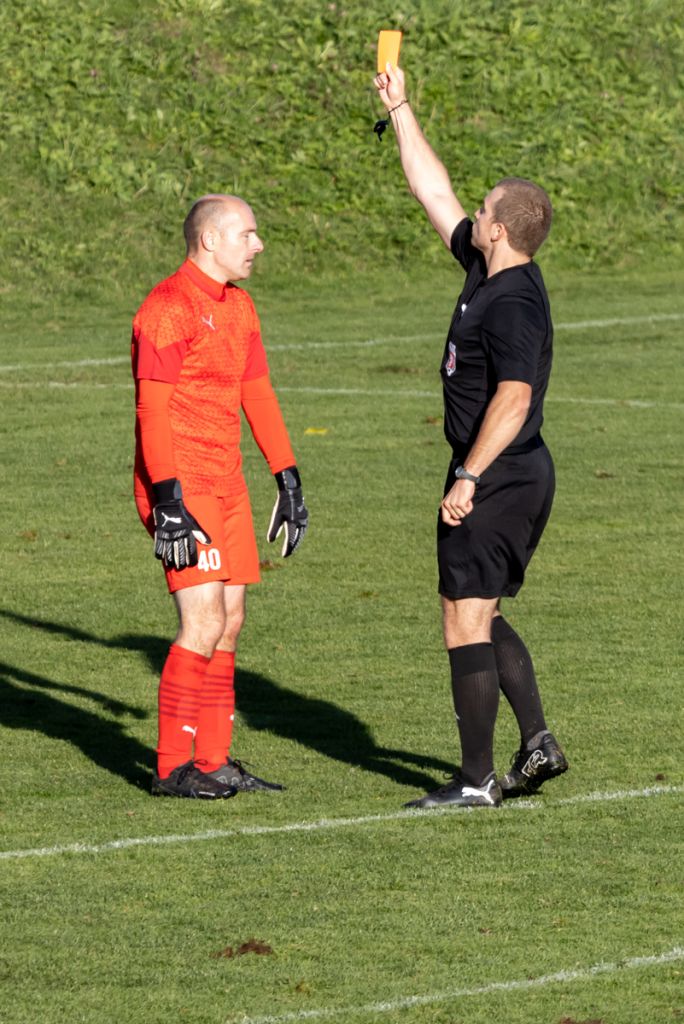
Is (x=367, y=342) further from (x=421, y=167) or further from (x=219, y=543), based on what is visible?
(x=219, y=543)

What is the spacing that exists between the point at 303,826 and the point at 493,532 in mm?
1263

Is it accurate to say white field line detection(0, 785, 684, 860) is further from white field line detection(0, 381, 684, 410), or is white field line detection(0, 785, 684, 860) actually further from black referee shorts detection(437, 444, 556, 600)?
white field line detection(0, 381, 684, 410)

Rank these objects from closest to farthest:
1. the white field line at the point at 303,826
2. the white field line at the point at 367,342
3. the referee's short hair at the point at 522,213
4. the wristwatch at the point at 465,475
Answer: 1. the white field line at the point at 303,826
2. the wristwatch at the point at 465,475
3. the referee's short hair at the point at 522,213
4. the white field line at the point at 367,342

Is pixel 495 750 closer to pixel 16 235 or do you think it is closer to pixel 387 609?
pixel 387 609

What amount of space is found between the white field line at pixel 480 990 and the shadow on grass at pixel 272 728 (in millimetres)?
2128

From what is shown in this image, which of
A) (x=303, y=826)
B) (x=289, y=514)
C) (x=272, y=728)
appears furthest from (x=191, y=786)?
(x=272, y=728)

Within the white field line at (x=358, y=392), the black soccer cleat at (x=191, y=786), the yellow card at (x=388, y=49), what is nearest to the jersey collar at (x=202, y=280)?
the yellow card at (x=388, y=49)

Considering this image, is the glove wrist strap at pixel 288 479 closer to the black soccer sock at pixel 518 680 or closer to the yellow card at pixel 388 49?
the black soccer sock at pixel 518 680

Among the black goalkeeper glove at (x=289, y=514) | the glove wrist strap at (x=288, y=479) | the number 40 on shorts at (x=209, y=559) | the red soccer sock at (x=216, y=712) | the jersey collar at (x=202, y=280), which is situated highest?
the jersey collar at (x=202, y=280)

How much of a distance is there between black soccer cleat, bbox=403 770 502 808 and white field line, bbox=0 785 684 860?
33 mm

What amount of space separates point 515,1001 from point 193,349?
9.88 feet

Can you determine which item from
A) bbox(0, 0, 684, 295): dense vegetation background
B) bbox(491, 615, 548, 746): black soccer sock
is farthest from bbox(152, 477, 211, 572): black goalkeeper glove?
bbox(0, 0, 684, 295): dense vegetation background

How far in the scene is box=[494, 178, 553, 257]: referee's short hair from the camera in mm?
7594

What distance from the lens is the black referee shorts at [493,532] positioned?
7.67m
